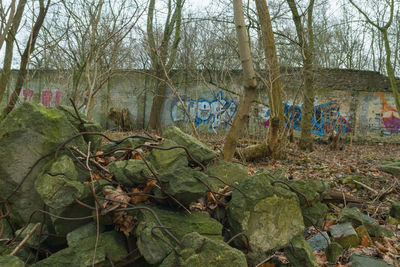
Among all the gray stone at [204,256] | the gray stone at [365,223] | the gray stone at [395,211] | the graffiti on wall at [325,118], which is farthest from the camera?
the graffiti on wall at [325,118]

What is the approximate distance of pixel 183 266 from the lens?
47.1 inches

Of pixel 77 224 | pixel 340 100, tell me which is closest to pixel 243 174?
pixel 77 224

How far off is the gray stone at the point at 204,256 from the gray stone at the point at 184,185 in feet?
1.05

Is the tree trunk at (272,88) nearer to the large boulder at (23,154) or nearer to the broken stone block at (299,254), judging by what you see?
the broken stone block at (299,254)

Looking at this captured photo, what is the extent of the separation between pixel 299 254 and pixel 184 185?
2.56 ft

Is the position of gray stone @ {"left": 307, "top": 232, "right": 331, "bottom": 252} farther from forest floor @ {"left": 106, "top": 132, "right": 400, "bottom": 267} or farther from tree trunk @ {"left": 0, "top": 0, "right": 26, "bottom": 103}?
tree trunk @ {"left": 0, "top": 0, "right": 26, "bottom": 103}

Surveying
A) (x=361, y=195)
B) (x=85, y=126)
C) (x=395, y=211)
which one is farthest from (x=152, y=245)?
(x=361, y=195)

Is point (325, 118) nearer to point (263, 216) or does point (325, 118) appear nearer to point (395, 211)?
point (395, 211)

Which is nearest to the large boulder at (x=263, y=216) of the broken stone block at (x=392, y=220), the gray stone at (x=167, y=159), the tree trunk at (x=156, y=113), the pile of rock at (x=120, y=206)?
the pile of rock at (x=120, y=206)

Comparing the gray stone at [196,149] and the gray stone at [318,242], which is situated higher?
the gray stone at [196,149]

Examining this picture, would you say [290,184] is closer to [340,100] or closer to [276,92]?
[276,92]

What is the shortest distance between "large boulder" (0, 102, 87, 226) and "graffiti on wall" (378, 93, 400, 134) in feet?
58.9

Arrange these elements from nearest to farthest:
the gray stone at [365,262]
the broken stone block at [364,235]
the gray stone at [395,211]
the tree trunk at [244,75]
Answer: the gray stone at [365,262], the broken stone block at [364,235], the tree trunk at [244,75], the gray stone at [395,211]

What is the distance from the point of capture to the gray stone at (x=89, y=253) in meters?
1.37
